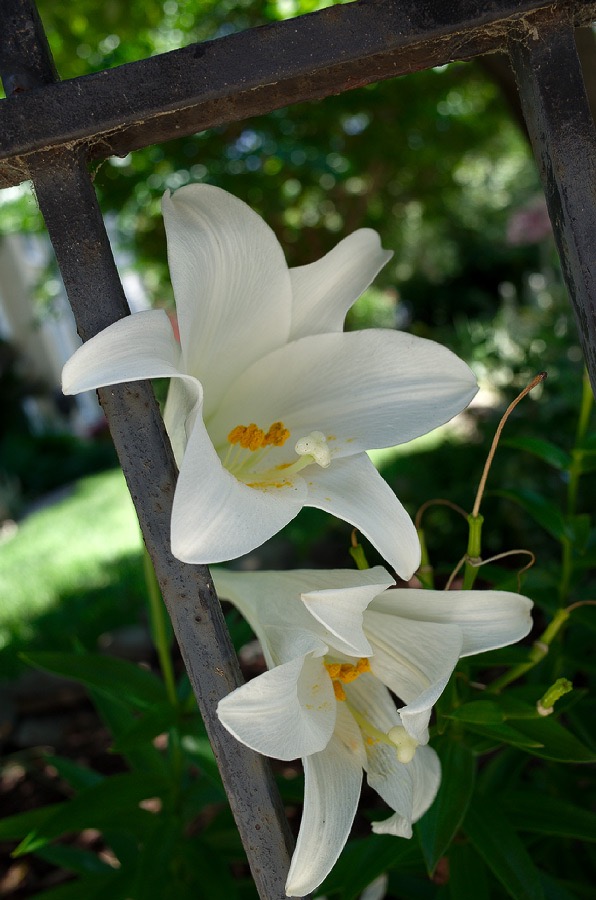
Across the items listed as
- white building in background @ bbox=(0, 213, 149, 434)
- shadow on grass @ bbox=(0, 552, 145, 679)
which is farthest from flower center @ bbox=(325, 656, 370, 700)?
white building in background @ bbox=(0, 213, 149, 434)

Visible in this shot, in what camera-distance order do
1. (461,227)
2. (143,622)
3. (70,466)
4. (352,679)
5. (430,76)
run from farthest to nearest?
(461,227), (70,466), (430,76), (143,622), (352,679)

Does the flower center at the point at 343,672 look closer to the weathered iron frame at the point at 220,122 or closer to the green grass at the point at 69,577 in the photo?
the weathered iron frame at the point at 220,122

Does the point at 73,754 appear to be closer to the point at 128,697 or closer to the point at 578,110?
the point at 128,697

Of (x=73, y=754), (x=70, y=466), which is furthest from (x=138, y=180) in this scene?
(x=70, y=466)

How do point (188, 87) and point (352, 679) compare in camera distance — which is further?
point (352, 679)

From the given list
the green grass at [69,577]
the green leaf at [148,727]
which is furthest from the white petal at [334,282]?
the green grass at [69,577]

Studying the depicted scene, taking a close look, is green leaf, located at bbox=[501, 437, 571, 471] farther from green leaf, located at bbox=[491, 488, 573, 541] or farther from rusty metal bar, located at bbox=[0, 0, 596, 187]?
rusty metal bar, located at bbox=[0, 0, 596, 187]
